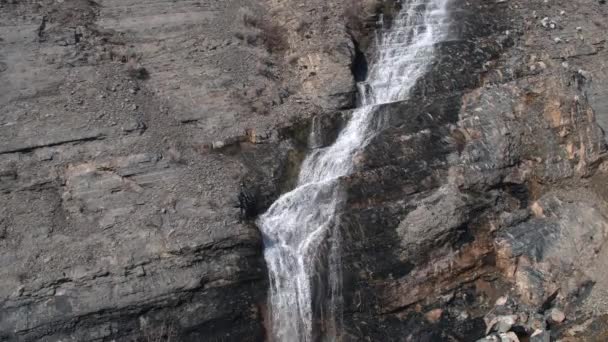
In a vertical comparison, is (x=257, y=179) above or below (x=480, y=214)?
above

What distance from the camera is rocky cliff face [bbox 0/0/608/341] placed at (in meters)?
11.8

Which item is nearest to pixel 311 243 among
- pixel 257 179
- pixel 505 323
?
pixel 257 179

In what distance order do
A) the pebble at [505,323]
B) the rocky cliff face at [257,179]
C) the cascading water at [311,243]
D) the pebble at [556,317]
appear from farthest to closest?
the pebble at [556,317], the pebble at [505,323], the cascading water at [311,243], the rocky cliff face at [257,179]

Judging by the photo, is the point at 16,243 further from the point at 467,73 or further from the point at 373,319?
the point at 467,73

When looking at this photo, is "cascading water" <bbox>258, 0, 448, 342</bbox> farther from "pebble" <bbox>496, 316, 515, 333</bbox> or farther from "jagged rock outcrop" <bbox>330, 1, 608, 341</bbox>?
"pebble" <bbox>496, 316, 515, 333</bbox>

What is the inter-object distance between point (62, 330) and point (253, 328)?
337 centimetres

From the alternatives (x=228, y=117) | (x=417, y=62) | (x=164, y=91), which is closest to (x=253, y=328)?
(x=228, y=117)

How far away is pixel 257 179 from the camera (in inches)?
535

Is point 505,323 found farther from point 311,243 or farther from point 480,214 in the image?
point 311,243

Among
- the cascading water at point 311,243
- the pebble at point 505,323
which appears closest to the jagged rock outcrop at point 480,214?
the pebble at point 505,323

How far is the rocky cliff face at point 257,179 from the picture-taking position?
11750mm

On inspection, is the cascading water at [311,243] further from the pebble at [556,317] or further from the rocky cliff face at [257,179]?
the pebble at [556,317]

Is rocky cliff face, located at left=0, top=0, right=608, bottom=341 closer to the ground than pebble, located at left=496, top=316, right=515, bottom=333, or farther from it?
farther from it

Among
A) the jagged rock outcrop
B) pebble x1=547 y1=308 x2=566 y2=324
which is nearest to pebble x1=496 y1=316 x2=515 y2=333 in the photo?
the jagged rock outcrop
